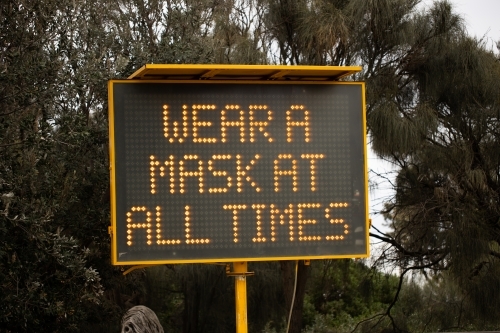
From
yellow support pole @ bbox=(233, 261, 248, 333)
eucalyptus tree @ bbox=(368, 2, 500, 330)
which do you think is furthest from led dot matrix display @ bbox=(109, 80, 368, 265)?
eucalyptus tree @ bbox=(368, 2, 500, 330)

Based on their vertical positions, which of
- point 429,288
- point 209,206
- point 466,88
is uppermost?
point 466,88

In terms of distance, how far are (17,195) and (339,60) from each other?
5.07m

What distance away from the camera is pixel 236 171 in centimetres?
625

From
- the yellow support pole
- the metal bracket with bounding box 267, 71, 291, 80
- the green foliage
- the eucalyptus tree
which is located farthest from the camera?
the eucalyptus tree

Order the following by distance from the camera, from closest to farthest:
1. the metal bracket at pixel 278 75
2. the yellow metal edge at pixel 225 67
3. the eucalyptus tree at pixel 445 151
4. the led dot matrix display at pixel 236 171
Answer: the yellow metal edge at pixel 225 67 < the led dot matrix display at pixel 236 171 < the metal bracket at pixel 278 75 < the eucalyptus tree at pixel 445 151

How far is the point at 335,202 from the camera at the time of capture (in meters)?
6.38

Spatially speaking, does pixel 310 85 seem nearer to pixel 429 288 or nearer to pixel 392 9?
pixel 392 9

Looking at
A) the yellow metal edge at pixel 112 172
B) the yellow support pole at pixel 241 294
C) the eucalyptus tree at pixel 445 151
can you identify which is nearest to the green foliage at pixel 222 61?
the eucalyptus tree at pixel 445 151

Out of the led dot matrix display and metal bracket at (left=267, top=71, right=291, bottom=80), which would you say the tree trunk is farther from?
metal bracket at (left=267, top=71, right=291, bottom=80)

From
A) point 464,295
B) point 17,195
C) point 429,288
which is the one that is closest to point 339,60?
point 464,295

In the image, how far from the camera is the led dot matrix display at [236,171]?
6.14 m

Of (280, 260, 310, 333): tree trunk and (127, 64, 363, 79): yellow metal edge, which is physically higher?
→ (127, 64, 363, 79): yellow metal edge

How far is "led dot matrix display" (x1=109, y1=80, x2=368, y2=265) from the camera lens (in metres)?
6.14

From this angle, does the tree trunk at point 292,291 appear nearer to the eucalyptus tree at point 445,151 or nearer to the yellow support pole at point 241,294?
the eucalyptus tree at point 445,151
